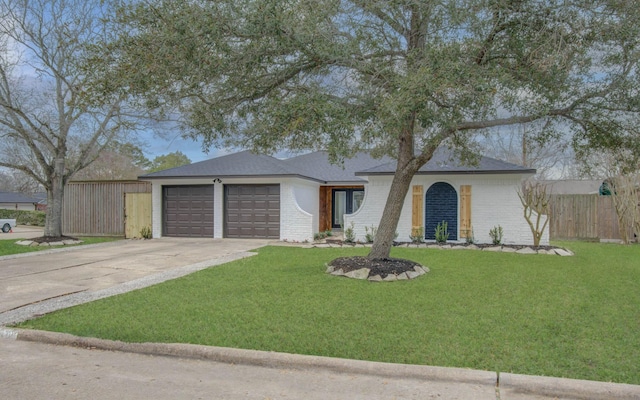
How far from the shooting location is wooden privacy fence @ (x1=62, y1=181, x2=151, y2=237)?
1840 centimetres

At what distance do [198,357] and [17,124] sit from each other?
565 inches

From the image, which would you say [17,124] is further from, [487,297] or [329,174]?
[487,297]

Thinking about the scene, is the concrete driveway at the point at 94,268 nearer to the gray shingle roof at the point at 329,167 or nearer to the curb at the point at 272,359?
the curb at the point at 272,359

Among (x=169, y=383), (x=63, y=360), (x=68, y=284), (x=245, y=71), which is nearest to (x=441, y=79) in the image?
(x=245, y=71)

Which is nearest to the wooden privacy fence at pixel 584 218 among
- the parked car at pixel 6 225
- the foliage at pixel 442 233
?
the foliage at pixel 442 233

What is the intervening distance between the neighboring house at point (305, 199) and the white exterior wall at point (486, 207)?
0.03 meters

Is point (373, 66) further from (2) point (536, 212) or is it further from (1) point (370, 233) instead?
(2) point (536, 212)

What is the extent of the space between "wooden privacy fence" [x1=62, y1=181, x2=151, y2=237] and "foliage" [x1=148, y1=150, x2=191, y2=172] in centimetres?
2112

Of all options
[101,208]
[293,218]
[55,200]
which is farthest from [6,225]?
[293,218]

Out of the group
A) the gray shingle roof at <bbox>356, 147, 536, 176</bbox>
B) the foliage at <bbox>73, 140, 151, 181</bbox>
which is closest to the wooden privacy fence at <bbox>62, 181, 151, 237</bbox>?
the gray shingle roof at <bbox>356, 147, 536, 176</bbox>

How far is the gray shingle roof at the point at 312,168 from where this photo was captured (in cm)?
1481

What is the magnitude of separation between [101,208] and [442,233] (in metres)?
13.7

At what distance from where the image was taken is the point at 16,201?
1743 inches

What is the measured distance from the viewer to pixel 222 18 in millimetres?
7180
